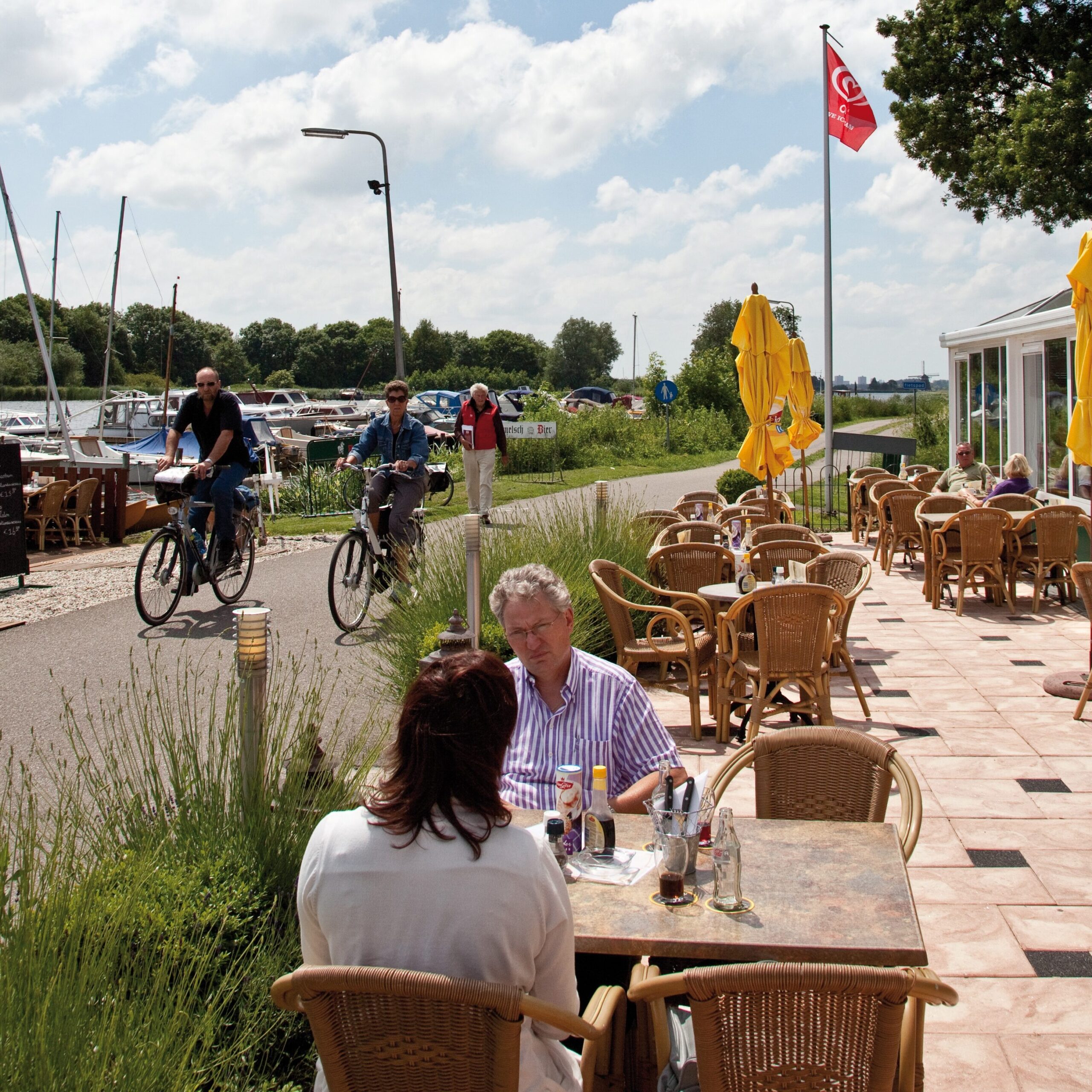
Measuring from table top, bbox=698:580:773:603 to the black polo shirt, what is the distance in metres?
4.24

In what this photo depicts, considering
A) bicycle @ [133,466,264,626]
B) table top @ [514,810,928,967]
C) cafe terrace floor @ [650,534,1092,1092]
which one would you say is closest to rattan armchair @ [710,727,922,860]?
table top @ [514,810,928,967]

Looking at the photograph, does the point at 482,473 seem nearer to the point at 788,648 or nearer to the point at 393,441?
the point at 393,441

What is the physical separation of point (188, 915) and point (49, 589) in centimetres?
1046

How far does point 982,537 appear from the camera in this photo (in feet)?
33.6

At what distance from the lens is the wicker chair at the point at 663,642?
265 inches

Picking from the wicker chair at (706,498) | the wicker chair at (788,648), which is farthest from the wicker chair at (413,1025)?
the wicker chair at (706,498)

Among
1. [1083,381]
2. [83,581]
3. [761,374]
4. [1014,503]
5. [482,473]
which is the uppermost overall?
[761,374]

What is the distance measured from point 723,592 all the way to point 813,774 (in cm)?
382

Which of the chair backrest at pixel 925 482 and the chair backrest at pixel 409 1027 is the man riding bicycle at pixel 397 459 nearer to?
the chair backrest at pixel 409 1027

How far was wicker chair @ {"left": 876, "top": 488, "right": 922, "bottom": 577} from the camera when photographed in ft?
40.9

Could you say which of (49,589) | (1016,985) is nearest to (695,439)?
(49,589)

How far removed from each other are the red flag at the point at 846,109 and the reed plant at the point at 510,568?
12.1 meters

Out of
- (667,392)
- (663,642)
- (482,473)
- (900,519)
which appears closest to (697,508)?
(900,519)

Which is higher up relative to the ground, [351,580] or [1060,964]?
[351,580]
